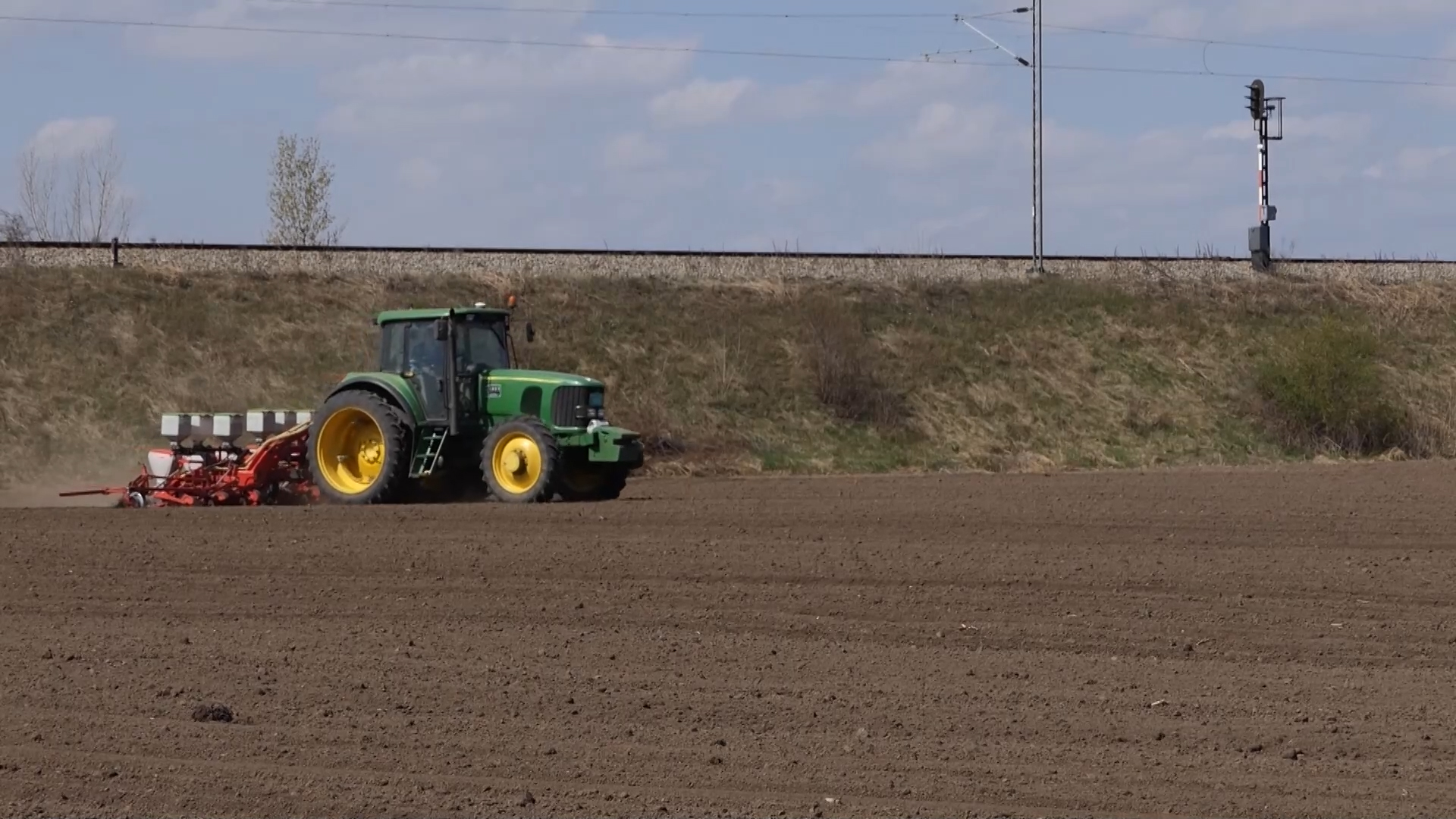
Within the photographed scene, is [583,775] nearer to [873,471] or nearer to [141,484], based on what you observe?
[141,484]

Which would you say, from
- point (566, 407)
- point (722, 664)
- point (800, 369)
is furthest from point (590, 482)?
point (800, 369)

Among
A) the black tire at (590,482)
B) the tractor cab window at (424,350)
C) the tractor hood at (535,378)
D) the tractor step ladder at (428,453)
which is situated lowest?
the black tire at (590,482)

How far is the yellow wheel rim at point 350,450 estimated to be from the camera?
55.1 feet

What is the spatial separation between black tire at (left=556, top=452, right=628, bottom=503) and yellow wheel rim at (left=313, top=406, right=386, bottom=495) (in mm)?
1912

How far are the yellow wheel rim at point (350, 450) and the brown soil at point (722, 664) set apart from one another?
1456 millimetres

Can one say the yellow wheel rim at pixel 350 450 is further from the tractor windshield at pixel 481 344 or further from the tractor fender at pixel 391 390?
the tractor windshield at pixel 481 344

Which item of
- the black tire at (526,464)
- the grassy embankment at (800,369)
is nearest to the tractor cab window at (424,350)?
the black tire at (526,464)

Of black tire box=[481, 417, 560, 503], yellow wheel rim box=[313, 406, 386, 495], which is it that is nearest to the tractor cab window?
yellow wheel rim box=[313, 406, 386, 495]

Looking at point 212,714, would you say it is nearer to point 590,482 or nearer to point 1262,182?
point 590,482

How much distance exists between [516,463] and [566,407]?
0.79 metres

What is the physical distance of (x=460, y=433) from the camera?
1648 cm

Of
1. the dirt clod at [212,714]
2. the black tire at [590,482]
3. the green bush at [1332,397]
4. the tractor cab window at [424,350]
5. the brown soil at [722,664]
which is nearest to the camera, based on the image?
the brown soil at [722,664]

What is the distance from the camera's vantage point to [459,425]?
16.5 meters

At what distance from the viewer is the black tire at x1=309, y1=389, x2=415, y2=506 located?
16312 mm
